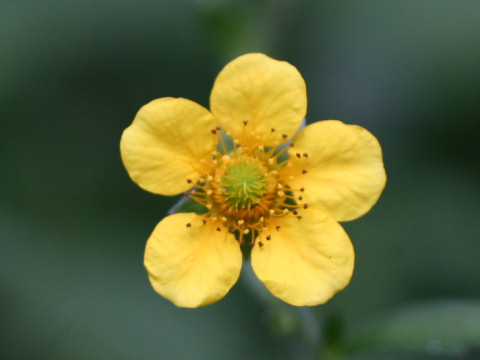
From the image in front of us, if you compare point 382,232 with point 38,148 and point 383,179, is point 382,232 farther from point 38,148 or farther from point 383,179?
point 38,148

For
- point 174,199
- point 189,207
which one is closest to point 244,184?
point 189,207

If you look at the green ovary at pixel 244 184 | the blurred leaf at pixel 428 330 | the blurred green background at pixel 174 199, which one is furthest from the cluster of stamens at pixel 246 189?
the blurred green background at pixel 174 199

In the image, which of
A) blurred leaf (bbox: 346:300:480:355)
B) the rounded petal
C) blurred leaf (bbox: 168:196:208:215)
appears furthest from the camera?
blurred leaf (bbox: 346:300:480:355)

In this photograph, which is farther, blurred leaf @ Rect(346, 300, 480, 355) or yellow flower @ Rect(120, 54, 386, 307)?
blurred leaf @ Rect(346, 300, 480, 355)

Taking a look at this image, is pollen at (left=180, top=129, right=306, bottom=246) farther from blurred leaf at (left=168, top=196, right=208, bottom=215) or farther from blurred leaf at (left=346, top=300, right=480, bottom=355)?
blurred leaf at (left=346, top=300, right=480, bottom=355)

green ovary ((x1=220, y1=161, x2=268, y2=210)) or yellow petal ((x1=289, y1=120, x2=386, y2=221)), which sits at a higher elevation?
yellow petal ((x1=289, y1=120, x2=386, y2=221))

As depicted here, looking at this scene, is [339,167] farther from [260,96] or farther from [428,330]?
[428,330]

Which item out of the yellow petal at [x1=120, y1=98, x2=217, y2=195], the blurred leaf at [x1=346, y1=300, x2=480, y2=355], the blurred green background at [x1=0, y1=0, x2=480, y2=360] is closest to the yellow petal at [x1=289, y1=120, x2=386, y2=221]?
the yellow petal at [x1=120, y1=98, x2=217, y2=195]

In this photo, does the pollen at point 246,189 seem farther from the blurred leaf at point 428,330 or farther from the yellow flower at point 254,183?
the blurred leaf at point 428,330
